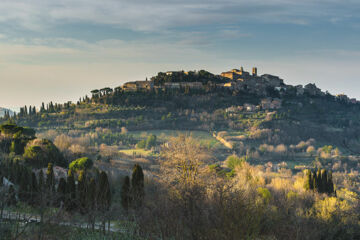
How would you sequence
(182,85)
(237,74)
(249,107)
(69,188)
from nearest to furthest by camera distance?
(69,188) → (249,107) → (182,85) → (237,74)

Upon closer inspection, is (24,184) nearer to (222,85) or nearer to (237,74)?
(222,85)

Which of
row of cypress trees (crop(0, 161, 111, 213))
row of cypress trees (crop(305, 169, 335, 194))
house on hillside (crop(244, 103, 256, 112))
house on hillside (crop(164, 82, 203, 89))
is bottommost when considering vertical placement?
row of cypress trees (crop(305, 169, 335, 194))

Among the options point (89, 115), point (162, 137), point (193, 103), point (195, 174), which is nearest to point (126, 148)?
point (162, 137)

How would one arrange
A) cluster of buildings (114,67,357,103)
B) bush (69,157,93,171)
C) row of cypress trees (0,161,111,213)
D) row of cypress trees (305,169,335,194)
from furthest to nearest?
1. cluster of buildings (114,67,357,103)
2. row of cypress trees (305,169,335,194)
3. bush (69,157,93,171)
4. row of cypress trees (0,161,111,213)

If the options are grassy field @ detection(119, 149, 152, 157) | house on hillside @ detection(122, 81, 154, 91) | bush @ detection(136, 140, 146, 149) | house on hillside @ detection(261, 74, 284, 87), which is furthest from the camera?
house on hillside @ detection(261, 74, 284, 87)

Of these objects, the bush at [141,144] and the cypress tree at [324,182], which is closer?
the cypress tree at [324,182]

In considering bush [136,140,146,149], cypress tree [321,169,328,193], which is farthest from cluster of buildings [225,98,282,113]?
cypress tree [321,169,328,193]

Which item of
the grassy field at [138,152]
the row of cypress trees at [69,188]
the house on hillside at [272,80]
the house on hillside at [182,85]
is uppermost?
the house on hillside at [272,80]

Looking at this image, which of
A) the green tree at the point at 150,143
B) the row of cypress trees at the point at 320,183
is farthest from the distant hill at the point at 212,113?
the row of cypress trees at the point at 320,183

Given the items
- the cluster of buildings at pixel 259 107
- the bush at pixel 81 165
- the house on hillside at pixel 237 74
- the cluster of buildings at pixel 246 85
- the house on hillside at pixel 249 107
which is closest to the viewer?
the bush at pixel 81 165

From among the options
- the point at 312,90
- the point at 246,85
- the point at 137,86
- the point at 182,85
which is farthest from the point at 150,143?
the point at 312,90

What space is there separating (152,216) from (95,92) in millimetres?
86654

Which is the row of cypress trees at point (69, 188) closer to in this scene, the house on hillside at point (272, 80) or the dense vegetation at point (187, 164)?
the dense vegetation at point (187, 164)

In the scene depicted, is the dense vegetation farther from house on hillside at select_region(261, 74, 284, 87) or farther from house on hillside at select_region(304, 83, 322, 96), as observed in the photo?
house on hillside at select_region(261, 74, 284, 87)
